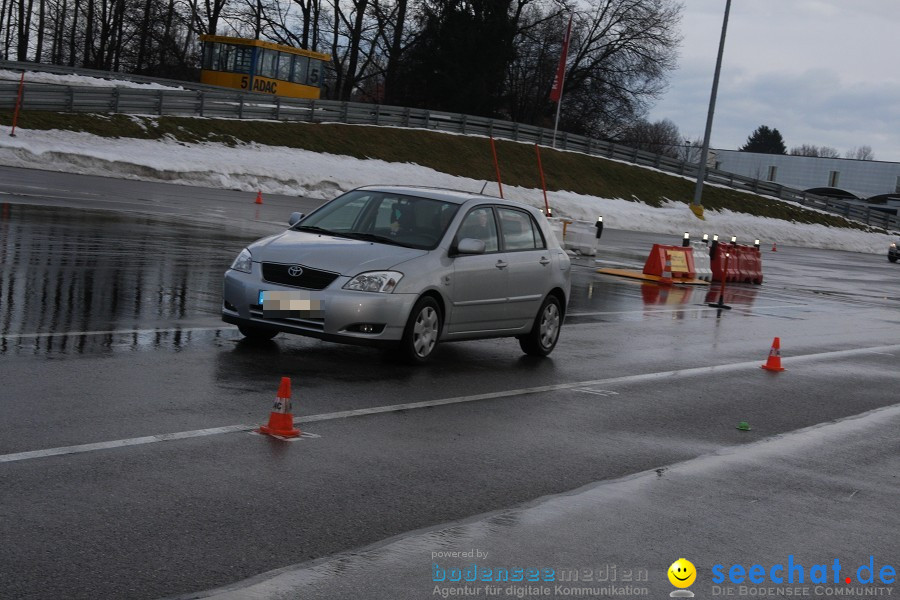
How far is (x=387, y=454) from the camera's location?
24.6 feet

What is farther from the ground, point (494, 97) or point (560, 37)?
point (560, 37)

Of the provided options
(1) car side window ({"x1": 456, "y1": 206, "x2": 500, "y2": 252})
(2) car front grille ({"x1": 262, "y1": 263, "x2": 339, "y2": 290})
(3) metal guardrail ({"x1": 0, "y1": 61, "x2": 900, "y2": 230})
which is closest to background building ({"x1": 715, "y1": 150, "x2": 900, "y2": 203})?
(3) metal guardrail ({"x1": 0, "y1": 61, "x2": 900, "y2": 230})

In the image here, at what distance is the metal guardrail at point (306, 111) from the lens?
1751 inches

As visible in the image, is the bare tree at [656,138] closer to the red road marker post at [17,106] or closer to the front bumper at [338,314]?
the red road marker post at [17,106]

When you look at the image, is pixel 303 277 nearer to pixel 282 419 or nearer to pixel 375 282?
pixel 375 282

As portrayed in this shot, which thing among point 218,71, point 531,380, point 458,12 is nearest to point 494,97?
point 458,12

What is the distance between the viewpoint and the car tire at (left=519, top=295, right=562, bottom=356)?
12547 millimetres

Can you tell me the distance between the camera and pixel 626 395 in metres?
10.7

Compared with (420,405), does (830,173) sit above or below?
above

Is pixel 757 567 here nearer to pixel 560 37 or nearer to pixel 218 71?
pixel 218 71

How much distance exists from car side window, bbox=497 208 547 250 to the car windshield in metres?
0.72

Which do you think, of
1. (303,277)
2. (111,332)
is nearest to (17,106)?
(111,332)

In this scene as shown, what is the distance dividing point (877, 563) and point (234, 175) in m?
38.7

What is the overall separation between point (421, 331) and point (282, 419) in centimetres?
344
